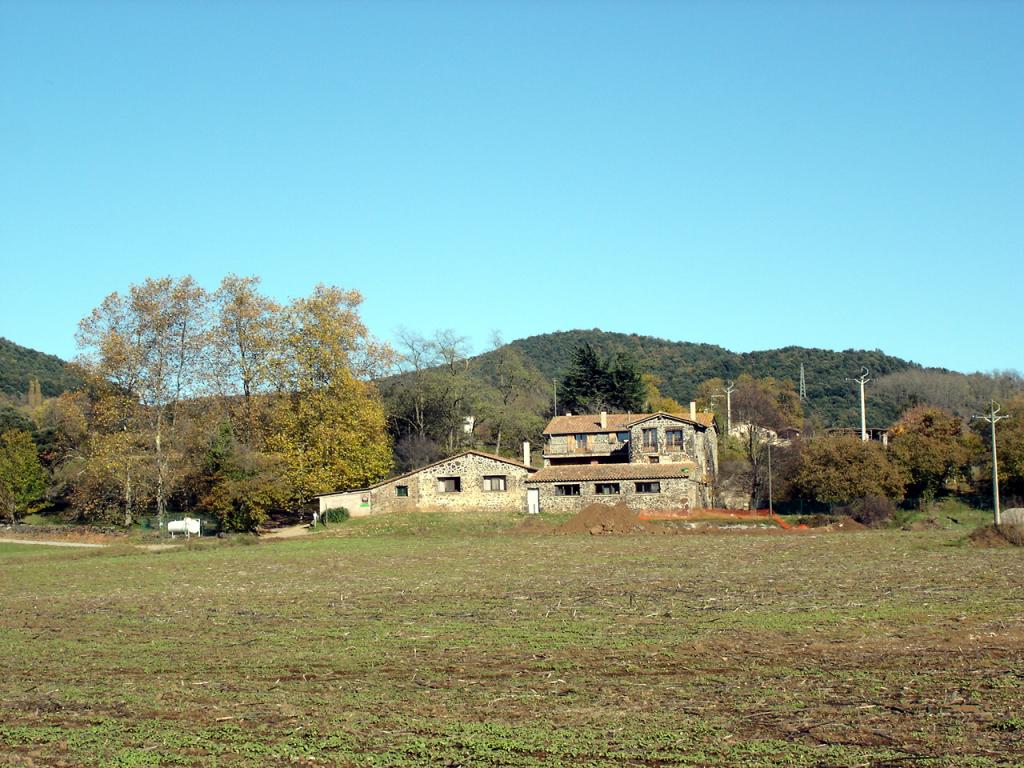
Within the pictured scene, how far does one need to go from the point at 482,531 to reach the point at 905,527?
23184 millimetres

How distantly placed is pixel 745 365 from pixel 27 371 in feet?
363

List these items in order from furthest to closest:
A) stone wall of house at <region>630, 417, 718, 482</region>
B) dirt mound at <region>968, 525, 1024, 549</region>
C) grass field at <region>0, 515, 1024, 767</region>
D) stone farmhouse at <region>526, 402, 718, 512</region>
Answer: stone wall of house at <region>630, 417, 718, 482</region>, stone farmhouse at <region>526, 402, 718, 512</region>, dirt mound at <region>968, 525, 1024, 549</region>, grass field at <region>0, 515, 1024, 767</region>

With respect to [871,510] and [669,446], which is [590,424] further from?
[871,510]

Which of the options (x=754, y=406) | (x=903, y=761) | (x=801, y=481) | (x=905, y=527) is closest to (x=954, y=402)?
(x=754, y=406)

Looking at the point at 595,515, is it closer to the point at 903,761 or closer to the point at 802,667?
the point at 802,667

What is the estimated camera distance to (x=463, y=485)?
69.6 meters

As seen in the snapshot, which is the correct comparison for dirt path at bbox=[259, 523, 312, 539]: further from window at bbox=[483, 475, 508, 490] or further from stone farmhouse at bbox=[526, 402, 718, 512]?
stone farmhouse at bbox=[526, 402, 718, 512]

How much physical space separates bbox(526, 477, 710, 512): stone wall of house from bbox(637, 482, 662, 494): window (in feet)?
0.67

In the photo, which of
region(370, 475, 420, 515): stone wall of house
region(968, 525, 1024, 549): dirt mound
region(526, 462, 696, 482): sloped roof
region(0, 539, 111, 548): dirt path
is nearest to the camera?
region(968, 525, 1024, 549): dirt mound

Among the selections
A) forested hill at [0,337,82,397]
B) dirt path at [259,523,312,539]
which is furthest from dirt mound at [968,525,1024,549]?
forested hill at [0,337,82,397]

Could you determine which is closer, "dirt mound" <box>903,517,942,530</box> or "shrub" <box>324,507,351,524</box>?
"dirt mound" <box>903,517,942,530</box>

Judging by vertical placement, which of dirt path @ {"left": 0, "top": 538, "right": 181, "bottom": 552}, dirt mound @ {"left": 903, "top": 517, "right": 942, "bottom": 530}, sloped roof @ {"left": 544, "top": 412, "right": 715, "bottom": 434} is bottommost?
dirt mound @ {"left": 903, "top": 517, "right": 942, "bottom": 530}

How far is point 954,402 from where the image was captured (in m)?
120

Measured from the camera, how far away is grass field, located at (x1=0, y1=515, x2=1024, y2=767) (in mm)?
12320
